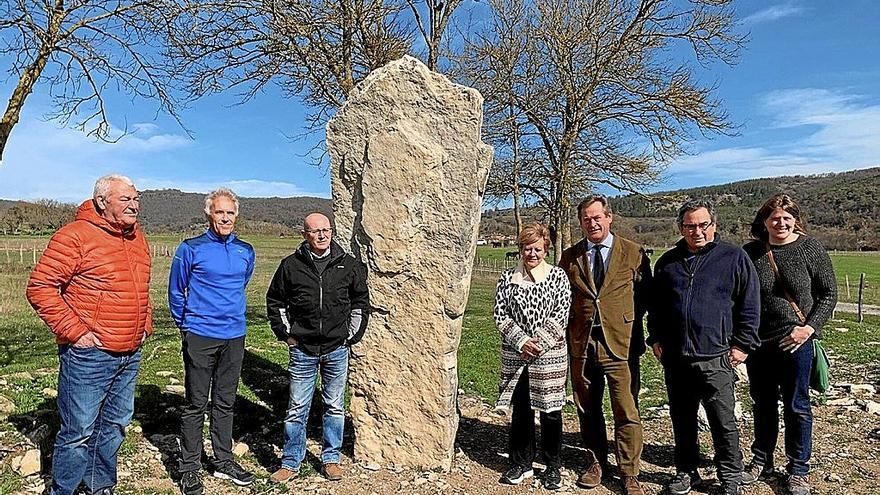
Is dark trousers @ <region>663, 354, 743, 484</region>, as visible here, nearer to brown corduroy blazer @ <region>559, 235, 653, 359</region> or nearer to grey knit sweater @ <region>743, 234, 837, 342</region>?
brown corduroy blazer @ <region>559, 235, 653, 359</region>

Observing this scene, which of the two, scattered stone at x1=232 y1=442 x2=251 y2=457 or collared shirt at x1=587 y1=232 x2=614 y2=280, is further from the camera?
scattered stone at x1=232 y1=442 x2=251 y2=457

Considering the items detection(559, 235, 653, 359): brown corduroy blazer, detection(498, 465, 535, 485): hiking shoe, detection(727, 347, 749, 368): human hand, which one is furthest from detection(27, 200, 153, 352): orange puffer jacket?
detection(727, 347, 749, 368): human hand

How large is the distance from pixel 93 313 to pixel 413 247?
2.49 metres

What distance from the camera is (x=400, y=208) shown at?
5371mm

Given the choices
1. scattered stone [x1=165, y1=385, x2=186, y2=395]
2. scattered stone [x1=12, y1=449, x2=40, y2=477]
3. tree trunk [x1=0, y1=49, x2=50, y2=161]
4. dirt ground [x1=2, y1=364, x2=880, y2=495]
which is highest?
tree trunk [x1=0, y1=49, x2=50, y2=161]

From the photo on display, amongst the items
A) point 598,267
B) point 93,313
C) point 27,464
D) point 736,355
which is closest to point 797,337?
point 736,355

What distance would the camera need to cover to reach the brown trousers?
4.84 meters

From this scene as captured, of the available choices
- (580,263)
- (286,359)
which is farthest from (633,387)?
(286,359)

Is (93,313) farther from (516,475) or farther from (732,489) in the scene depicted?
(732,489)

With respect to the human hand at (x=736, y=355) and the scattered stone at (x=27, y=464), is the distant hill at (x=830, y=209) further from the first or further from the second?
the scattered stone at (x=27, y=464)

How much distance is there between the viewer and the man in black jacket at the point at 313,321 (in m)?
4.97

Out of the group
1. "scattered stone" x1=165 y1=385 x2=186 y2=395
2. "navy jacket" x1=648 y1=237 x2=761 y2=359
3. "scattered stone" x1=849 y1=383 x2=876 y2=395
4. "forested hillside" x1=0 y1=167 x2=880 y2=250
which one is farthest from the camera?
"forested hillside" x1=0 y1=167 x2=880 y2=250

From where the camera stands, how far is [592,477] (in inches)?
197

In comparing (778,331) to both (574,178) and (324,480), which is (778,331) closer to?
(324,480)
